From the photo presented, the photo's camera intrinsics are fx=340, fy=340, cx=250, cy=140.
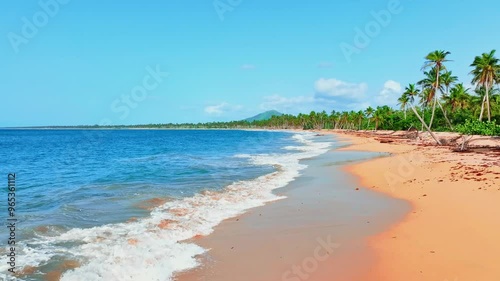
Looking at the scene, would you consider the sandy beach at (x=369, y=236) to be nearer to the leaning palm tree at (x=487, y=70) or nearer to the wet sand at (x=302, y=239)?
the wet sand at (x=302, y=239)

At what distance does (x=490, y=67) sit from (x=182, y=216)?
185 feet

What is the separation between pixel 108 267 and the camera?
24.1ft

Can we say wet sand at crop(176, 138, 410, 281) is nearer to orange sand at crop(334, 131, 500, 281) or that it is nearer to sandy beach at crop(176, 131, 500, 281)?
sandy beach at crop(176, 131, 500, 281)

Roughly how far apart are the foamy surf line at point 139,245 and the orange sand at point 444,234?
446cm

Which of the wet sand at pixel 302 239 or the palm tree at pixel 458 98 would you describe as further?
the palm tree at pixel 458 98

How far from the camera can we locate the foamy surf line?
7.24 meters

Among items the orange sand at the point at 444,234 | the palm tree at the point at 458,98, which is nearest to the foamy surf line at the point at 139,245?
the orange sand at the point at 444,234

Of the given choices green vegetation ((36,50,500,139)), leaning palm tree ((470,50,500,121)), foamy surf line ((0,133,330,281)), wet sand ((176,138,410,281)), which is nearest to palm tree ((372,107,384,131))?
green vegetation ((36,50,500,139))

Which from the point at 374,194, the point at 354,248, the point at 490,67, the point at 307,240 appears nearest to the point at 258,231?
the point at 307,240

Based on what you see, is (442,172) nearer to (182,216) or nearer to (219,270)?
(182,216)

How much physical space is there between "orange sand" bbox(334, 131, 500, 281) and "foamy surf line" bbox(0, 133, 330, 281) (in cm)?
446

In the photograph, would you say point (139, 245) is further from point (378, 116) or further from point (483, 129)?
point (378, 116)

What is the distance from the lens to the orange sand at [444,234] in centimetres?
664

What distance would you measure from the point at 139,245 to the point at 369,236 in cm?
606
